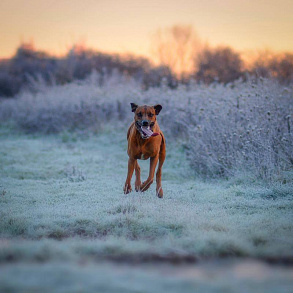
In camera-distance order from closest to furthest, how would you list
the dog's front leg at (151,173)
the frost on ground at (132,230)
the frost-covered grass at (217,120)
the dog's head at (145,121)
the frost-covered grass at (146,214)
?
the frost on ground at (132,230)
the frost-covered grass at (146,214)
the dog's head at (145,121)
the dog's front leg at (151,173)
the frost-covered grass at (217,120)

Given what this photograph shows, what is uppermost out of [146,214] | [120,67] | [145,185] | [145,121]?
[120,67]

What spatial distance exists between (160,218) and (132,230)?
476 millimetres

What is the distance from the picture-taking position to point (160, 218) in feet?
16.0

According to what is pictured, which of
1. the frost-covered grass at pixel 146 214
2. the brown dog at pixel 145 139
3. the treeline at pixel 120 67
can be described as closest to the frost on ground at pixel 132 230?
the frost-covered grass at pixel 146 214

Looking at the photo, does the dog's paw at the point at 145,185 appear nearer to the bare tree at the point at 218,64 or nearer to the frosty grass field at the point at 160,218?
the frosty grass field at the point at 160,218

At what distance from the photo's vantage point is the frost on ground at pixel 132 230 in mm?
2787

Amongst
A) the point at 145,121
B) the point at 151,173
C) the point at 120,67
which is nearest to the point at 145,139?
the point at 145,121

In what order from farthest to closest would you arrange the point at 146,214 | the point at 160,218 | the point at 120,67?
the point at 120,67
the point at 146,214
the point at 160,218

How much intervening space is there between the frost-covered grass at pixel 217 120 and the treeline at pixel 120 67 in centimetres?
368

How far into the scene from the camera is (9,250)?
344cm

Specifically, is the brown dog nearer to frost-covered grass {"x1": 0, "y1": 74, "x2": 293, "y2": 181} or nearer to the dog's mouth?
the dog's mouth

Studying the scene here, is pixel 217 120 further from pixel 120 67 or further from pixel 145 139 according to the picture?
pixel 120 67

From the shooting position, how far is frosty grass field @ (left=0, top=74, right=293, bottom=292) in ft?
9.35

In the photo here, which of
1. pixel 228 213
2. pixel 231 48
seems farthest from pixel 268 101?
pixel 231 48
